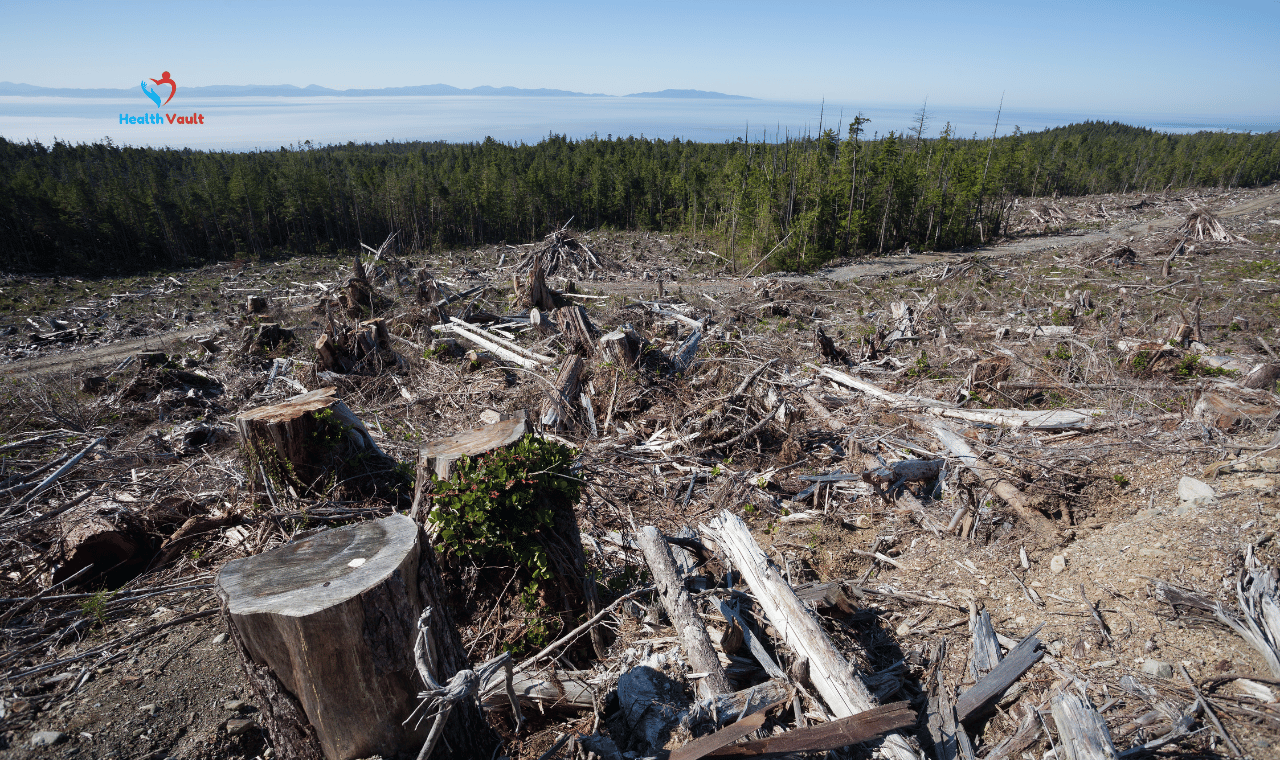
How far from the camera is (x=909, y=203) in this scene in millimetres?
37500

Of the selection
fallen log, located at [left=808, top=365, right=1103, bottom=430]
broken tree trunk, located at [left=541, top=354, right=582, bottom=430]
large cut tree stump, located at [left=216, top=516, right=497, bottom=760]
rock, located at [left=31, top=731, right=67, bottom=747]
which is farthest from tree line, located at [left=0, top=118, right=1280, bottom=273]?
rock, located at [left=31, top=731, right=67, bottom=747]

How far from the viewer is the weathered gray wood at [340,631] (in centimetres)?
251

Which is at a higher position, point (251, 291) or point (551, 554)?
point (551, 554)

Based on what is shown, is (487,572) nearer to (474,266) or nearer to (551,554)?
(551,554)

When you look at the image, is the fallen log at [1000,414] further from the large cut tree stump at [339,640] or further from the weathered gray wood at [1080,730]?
the large cut tree stump at [339,640]

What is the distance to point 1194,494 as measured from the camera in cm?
566

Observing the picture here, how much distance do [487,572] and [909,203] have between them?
41.0 metres

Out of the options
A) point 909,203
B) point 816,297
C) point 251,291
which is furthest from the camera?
point 909,203

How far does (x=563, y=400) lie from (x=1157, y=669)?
7033mm

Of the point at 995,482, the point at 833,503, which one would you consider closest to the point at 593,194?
the point at 833,503

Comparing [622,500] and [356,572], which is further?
[622,500]

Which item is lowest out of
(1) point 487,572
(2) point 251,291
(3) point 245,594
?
(2) point 251,291

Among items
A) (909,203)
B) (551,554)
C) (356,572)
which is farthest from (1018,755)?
(909,203)

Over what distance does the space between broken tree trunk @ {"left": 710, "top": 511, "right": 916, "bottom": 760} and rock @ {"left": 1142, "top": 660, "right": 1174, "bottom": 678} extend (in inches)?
77.6
